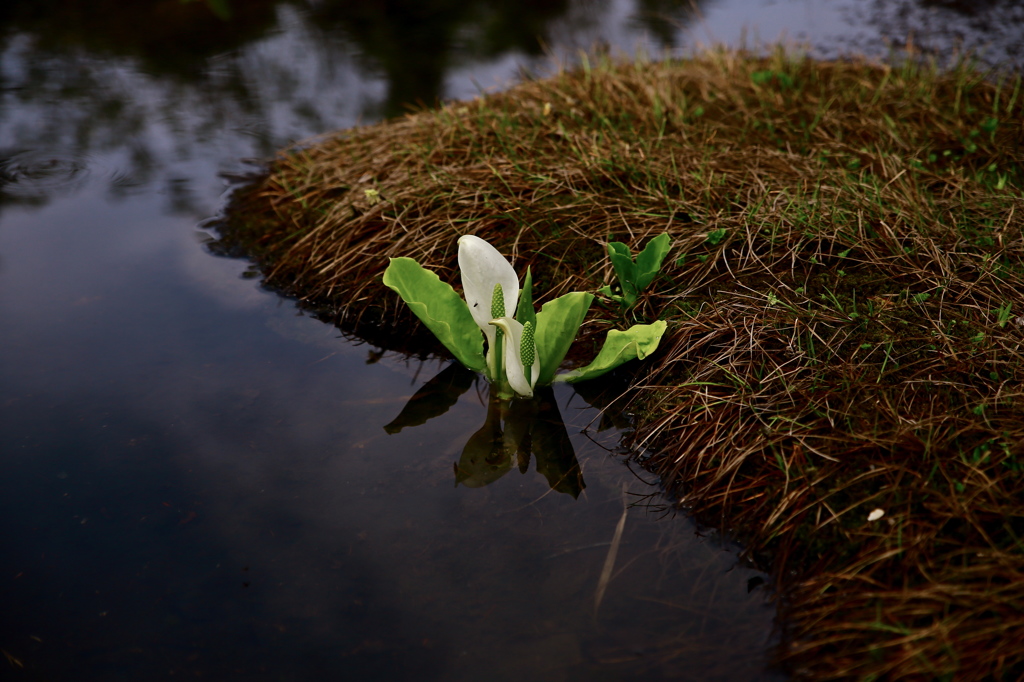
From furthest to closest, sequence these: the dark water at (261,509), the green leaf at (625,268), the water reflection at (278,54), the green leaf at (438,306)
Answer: the water reflection at (278,54), the green leaf at (625,268), the green leaf at (438,306), the dark water at (261,509)

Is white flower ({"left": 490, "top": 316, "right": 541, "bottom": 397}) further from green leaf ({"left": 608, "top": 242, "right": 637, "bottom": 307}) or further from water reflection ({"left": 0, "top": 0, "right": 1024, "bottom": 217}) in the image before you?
water reflection ({"left": 0, "top": 0, "right": 1024, "bottom": 217})

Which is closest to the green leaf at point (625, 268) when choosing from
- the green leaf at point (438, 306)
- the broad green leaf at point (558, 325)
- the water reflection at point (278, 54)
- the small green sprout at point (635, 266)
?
the small green sprout at point (635, 266)

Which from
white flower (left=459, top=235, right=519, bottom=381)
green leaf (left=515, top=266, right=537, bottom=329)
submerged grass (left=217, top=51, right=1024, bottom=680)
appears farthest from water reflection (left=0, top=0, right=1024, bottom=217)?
green leaf (left=515, top=266, right=537, bottom=329)

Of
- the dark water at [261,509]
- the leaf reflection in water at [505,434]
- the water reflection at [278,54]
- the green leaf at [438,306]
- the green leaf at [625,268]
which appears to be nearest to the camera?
the dark water at [261,509]

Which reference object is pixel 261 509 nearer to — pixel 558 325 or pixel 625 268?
pixel 558 325

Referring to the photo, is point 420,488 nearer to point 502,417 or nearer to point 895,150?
point 502,417

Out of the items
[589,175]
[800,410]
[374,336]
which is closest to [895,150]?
[589,175]

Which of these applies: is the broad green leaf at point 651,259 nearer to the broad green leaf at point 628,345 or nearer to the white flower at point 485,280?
the broad green leaf at point 628,345

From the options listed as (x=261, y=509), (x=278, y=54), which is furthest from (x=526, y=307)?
(x=278, y=54)
